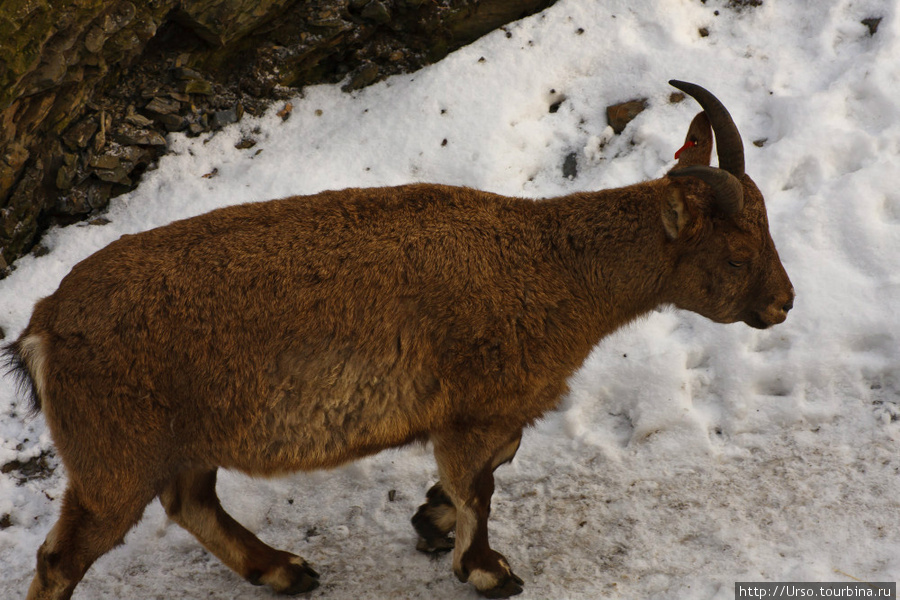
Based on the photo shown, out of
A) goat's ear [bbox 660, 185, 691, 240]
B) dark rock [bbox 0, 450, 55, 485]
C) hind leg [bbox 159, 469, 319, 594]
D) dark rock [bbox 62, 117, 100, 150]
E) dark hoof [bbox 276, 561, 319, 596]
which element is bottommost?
dark hoof [bbox 276, 561, 319, 596]

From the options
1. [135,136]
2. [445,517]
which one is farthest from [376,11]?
[445,517]

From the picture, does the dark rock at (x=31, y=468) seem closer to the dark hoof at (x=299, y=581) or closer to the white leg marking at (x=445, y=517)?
the dark hoof at (x=299, y=581)

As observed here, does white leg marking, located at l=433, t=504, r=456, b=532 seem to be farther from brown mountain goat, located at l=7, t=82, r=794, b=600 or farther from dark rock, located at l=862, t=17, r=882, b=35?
dark rock, located at l=862, t=17, r=882, b=35

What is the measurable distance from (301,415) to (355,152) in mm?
4289

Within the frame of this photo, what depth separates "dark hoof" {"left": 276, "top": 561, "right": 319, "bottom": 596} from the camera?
561 cm

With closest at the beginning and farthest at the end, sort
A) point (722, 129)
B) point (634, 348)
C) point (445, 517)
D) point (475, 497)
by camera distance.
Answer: point (722, 129), point (475, 497), point (445, 517), point (634, 348)

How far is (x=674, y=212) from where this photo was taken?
5020mm

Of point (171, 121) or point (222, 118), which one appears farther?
point (222, 118)

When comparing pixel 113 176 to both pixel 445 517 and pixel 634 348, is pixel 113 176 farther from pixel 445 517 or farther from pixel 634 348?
pixel 634 348

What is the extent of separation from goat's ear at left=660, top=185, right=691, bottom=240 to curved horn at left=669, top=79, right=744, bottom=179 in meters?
0.38

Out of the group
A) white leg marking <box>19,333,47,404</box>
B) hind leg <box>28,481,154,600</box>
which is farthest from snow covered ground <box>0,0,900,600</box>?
white leg marking <box>19,333,47,404</box>

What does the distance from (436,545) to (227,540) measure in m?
1.43

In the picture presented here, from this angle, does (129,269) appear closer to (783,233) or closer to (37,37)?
(37,37)

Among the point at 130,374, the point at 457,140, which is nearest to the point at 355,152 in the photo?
the point at 457,140
